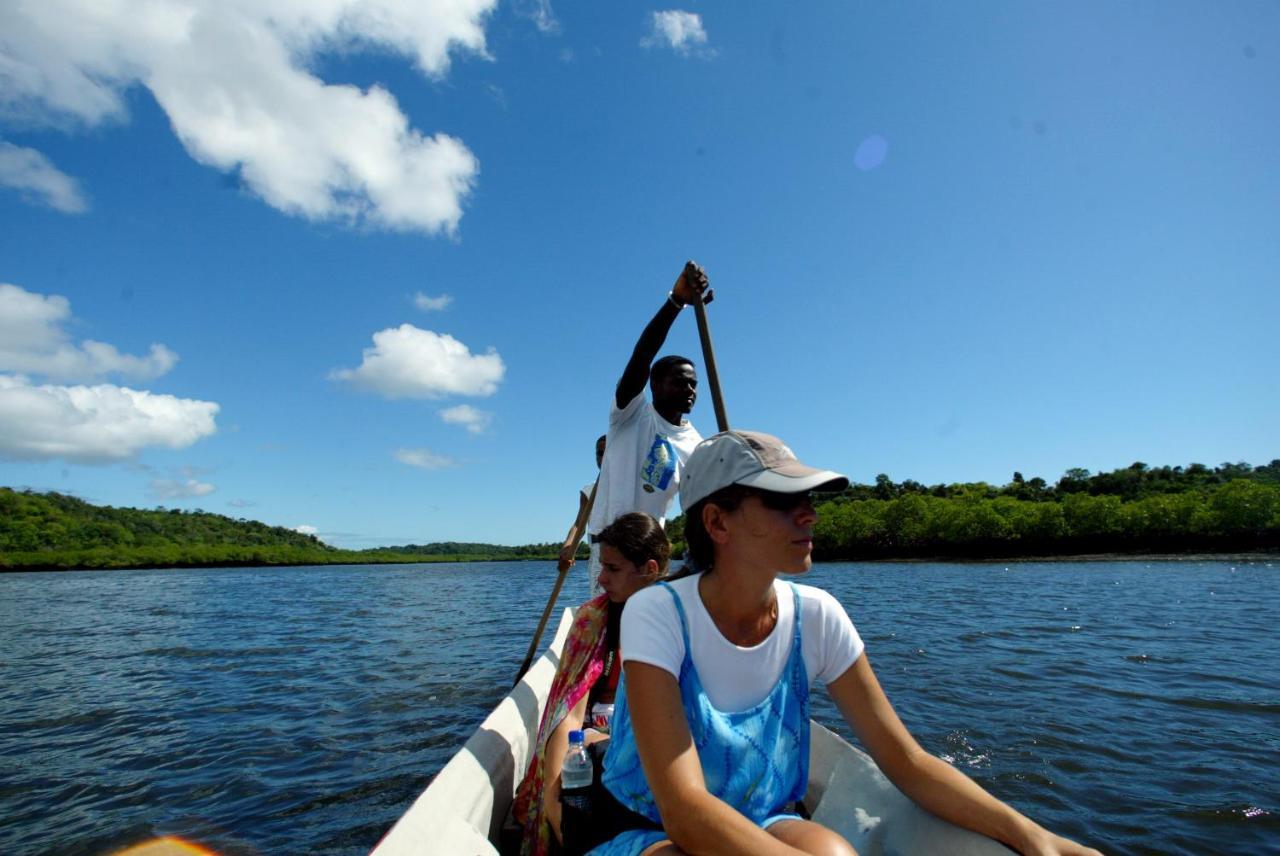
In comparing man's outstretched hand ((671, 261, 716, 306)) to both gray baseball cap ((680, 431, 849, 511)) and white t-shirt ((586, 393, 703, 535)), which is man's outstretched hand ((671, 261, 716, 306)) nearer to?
white t-shirt ((586, 393, 703, 535))

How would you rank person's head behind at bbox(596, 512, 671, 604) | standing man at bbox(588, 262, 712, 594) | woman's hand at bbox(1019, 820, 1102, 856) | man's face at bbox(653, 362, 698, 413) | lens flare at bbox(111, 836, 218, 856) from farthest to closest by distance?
lens flare at bbox(111, 836, 218, 856) < man's face at bbox(653, 362, 698, 413) < standing man at bbox(588, 262, 712, 594) < person's head behind at bbox(596, 512, 671, 604) < woman's hand at bbox(1019, 820, 1102, 856)

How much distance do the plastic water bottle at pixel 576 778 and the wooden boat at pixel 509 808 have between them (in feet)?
1.09

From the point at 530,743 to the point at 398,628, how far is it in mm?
16504

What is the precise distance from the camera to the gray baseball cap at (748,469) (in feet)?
5.78

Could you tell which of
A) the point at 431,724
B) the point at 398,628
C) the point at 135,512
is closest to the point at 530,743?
the point at 431,724

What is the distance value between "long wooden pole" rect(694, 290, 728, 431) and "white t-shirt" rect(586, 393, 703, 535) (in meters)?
0.37

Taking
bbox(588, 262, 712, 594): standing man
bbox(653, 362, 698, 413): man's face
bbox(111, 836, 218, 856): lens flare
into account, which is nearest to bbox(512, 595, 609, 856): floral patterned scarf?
bbox(588, 262, 712, 594): standing man

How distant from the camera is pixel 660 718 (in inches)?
66.3

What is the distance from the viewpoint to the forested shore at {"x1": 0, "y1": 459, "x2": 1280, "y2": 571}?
63.1 meters

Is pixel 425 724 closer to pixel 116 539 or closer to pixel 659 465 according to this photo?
pixel 659 465

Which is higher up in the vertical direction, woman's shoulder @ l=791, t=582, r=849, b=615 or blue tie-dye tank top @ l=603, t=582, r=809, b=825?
woman's shoulder @ l=791, t=582, r=849, b=615

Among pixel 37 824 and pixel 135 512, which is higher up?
pixel 135 512

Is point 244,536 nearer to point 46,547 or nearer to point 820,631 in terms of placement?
point 46,547

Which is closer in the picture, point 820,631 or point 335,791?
point 820,631
